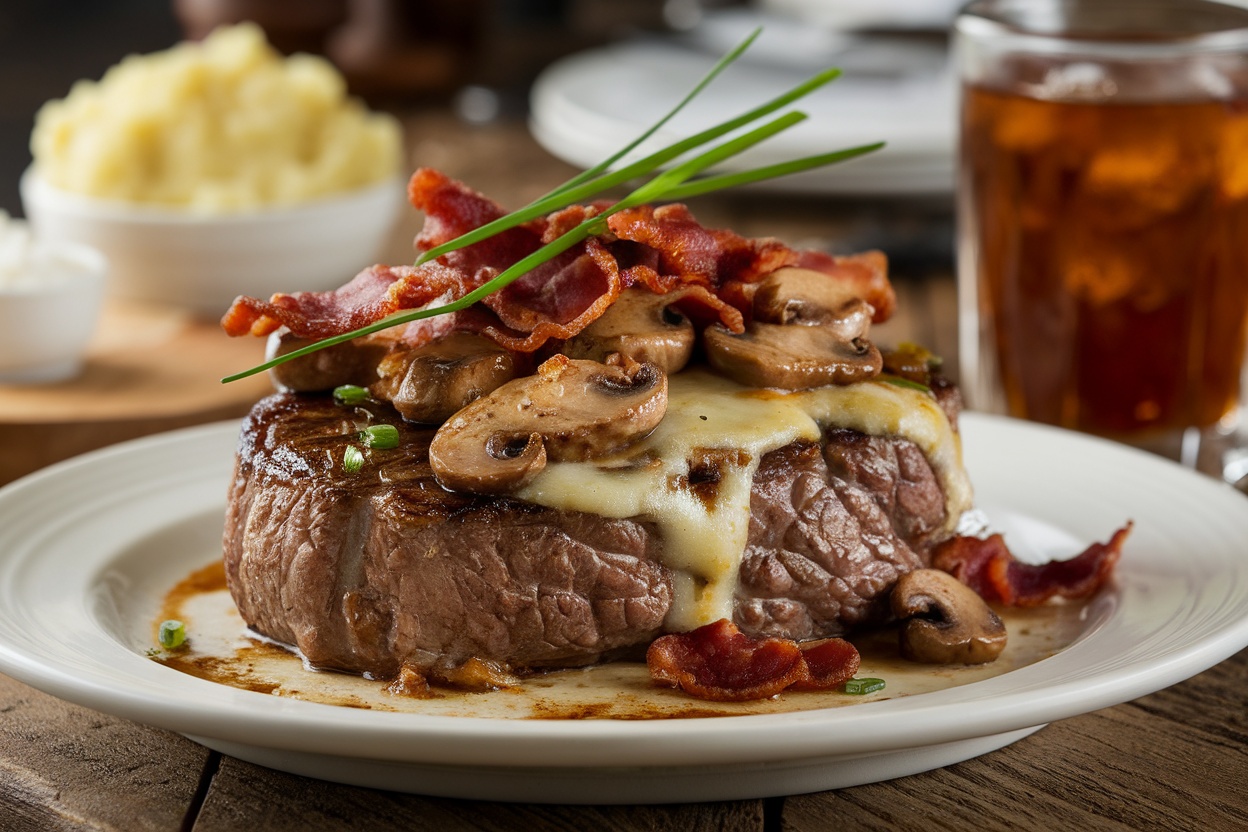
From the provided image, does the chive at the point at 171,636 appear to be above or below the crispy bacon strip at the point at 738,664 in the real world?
below

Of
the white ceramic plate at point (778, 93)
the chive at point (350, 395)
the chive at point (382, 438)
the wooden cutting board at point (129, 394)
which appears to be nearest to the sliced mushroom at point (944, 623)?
the chive at point (382, 438)

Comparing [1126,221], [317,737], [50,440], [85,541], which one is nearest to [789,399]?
[317,737]

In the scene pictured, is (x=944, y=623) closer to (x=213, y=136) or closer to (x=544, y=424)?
(x=544, y=424)

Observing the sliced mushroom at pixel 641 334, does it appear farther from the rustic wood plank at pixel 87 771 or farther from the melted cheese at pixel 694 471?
the rustic wood plank at pixel 87 771

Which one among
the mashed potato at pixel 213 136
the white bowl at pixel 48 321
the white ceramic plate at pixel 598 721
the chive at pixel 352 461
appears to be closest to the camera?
the white ceramic plate at pixel 598 721

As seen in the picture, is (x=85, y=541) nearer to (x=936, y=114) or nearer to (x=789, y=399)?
(x=789, y=399)

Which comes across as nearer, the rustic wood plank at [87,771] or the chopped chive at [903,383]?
the rustic wood plank at [87,771]

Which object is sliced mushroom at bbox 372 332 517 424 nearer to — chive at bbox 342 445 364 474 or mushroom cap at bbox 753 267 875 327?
chive at bbox 342 445 364 474
